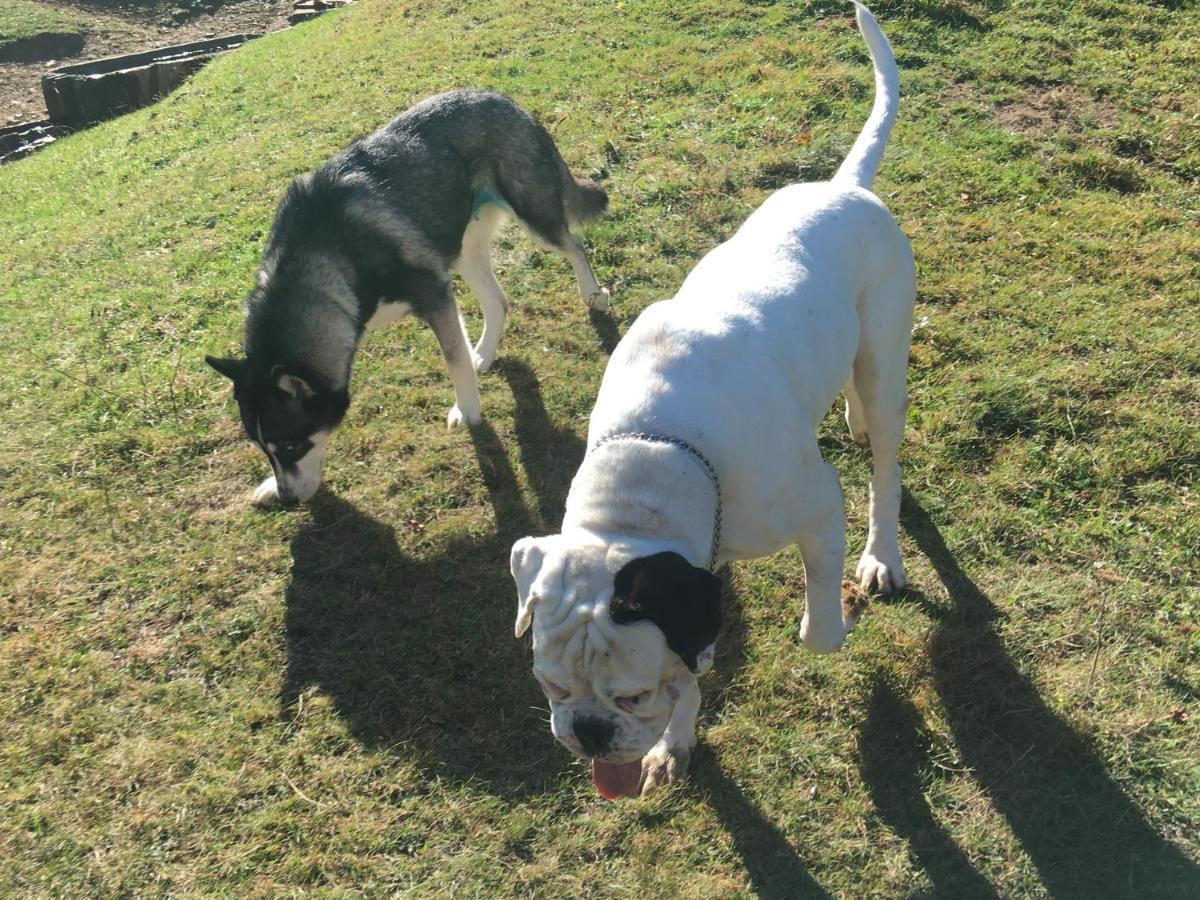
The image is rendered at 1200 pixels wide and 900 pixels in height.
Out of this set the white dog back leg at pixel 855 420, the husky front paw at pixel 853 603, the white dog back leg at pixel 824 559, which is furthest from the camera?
the white dog back leg at pixel 855 420

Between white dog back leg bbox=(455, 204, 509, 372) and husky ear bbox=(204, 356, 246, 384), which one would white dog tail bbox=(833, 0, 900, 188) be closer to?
white dog back leg bbox=(455, 204, 509, 372)

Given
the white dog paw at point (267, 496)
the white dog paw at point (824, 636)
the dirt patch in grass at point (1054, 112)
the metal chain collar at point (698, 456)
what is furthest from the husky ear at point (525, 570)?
the dirt patch in grass at point (1054, 112)

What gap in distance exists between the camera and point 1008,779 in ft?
10.9

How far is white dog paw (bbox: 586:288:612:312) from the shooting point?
6.36 meters

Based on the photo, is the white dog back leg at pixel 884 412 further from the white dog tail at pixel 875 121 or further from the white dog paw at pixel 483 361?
the white dog paw at pixel 483 361

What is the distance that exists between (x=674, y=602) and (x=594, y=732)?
1.77ft

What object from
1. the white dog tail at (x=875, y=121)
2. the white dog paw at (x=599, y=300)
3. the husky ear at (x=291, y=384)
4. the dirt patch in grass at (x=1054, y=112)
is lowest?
the white dog paw at (x=599, y=300)

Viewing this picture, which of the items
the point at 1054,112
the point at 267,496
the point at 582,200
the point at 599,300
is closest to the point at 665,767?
the point at 267,496

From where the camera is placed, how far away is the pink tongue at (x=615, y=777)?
2.84 metres

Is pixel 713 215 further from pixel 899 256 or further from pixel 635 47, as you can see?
pixel 635 47

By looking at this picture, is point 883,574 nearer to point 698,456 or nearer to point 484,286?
point 698,456

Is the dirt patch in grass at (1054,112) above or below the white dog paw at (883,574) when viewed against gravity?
above

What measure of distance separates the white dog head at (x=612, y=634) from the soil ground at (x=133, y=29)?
21.1m

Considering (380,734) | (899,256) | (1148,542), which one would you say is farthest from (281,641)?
(1148,542)
